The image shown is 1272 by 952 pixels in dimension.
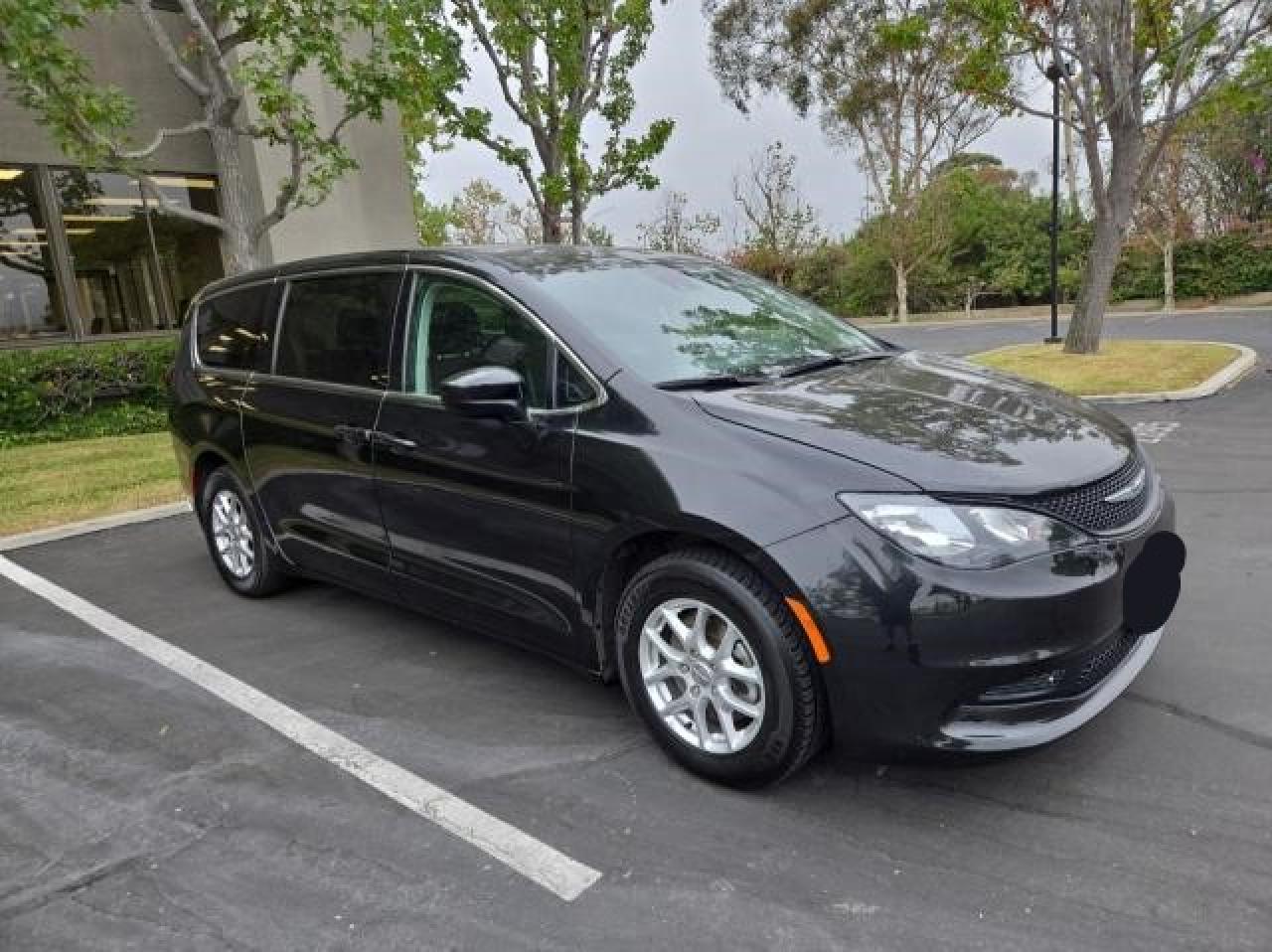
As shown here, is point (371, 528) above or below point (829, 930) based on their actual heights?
above

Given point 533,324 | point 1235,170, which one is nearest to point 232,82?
point 533,324

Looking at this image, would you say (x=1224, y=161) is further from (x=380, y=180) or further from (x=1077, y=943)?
(x=1077, y=943)

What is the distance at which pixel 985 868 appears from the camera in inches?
94.9

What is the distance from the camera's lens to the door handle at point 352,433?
12.1 feet

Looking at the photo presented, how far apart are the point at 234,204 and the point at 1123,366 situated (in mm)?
10467

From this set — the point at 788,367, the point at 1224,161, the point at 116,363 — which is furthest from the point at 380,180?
the point at 1224,161

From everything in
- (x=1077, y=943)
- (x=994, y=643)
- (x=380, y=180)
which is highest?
(x=380, y=180)

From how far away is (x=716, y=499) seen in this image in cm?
265

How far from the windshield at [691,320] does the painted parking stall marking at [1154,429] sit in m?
4.61

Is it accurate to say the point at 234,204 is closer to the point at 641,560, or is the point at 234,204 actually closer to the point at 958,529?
the point at 641,560

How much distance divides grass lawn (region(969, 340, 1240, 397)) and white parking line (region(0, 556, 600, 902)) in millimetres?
7472

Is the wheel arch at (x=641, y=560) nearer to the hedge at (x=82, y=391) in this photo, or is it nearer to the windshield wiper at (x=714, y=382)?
the windshield wiper at (x=714, y=382)

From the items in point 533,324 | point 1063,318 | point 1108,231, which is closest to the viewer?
point 533,324

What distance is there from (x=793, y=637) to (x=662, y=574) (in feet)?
1.45
